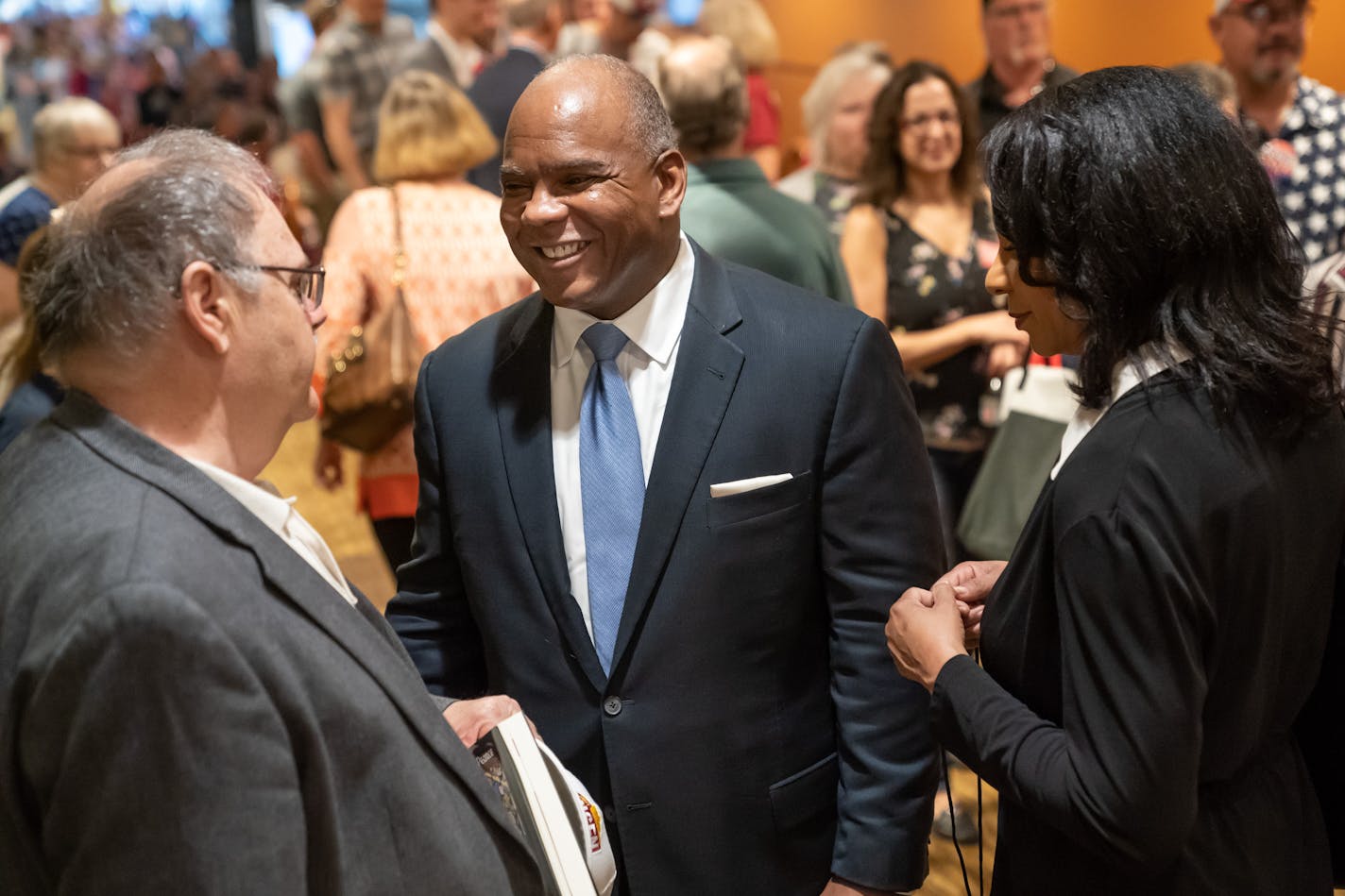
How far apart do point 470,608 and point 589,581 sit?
26 centimetres

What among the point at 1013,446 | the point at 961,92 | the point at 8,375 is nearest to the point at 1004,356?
the point at 1013,446

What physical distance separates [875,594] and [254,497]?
87cm

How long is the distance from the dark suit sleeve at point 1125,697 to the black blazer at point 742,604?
0.45m

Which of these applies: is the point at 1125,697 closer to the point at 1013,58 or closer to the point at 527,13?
the point at 1013,58

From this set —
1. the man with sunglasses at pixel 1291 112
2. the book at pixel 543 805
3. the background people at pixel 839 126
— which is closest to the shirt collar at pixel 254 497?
the book at pixel 543 805

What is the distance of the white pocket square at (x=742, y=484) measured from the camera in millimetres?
1860

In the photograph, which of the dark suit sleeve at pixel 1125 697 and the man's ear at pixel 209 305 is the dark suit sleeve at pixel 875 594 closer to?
the dark suit sleeve at pixel 1125 697

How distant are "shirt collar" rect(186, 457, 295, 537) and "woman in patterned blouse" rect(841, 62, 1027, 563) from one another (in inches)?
100

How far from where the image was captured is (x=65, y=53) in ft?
46.8

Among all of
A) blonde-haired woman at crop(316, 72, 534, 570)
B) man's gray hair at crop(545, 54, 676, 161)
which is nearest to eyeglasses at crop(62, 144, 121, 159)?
blonde-haired woman at crop(316, 72, 534, 570)

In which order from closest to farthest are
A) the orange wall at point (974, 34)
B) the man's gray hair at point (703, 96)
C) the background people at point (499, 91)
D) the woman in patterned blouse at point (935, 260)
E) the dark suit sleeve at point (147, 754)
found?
the dark suit sleeve at point (147, 754) → the man's gray hair at point (703, 96) → the woman in patterned blouse at point (935, 260) → the orange wall at point (974, 34) → the background people at point (499, 91)

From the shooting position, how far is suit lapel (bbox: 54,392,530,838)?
127 centimetres

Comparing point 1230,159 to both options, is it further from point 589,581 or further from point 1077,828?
point 589,581

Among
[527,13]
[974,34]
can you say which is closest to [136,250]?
[527,13]
